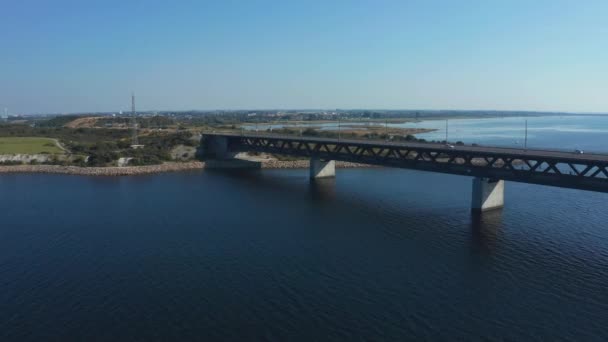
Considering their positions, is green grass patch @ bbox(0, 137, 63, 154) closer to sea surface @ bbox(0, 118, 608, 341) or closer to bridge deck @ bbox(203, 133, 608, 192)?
sea surface @ bbox(0, 118, 608, 341)

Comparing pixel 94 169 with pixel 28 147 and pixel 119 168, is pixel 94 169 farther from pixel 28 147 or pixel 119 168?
pixel 28 147

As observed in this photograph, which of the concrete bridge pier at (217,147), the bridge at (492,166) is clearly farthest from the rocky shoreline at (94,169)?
the bridge at (492,166)

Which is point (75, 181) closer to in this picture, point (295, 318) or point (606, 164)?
point (295, 318)

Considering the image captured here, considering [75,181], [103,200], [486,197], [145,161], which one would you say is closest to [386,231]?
[486,197]

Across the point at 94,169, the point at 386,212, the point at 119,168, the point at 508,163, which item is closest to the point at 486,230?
the point at 508,163

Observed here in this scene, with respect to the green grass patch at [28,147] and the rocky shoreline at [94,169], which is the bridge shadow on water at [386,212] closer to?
the rocky shoreline at [94,169]
